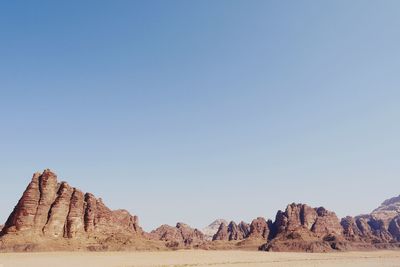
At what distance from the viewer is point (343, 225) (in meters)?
174

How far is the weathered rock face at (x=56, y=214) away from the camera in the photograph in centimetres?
8944

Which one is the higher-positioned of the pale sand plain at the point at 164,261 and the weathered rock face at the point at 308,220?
the weathered rock face at the point at 308,220

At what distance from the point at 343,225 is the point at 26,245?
5723 inches

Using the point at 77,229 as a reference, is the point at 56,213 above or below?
above

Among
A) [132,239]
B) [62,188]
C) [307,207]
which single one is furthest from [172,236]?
[62,188]

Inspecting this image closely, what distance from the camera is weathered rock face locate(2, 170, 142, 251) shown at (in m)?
89.4

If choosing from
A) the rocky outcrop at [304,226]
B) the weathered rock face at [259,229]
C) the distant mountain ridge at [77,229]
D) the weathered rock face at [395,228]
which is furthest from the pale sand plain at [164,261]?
the weathered rock face at [395,228]

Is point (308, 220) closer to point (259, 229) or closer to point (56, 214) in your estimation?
point (259, 229)

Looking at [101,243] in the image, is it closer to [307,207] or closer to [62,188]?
[62,188]

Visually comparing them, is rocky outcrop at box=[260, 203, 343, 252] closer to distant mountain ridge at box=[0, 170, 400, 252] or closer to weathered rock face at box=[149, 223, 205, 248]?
distant mountain ridge at box=[0, 170, 400, 252]

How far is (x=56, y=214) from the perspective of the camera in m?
93.6

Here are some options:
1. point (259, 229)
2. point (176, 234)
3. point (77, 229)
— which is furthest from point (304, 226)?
point (77, 229)

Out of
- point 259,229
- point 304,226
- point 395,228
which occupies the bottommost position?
point 395,228

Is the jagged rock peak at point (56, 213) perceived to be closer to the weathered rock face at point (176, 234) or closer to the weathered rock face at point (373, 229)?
the weathered rock face at point (176, 234)
